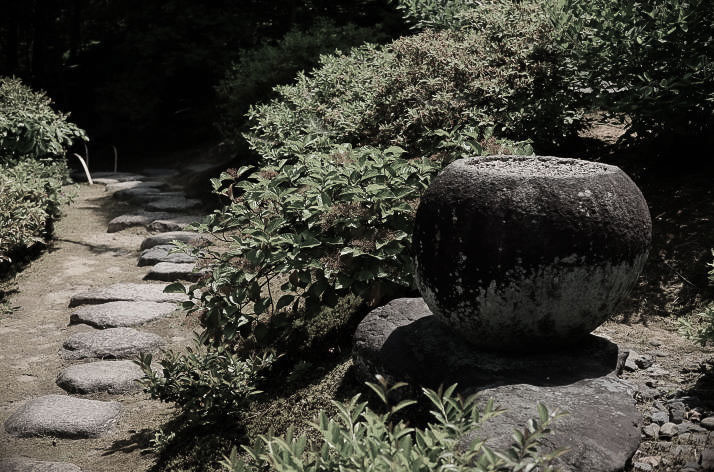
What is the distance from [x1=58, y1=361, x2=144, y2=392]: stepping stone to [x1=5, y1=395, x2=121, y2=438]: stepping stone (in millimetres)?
214

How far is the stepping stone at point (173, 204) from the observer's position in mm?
10547

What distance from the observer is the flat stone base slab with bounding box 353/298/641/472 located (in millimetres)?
3092

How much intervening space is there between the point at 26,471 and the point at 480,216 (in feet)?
9.27

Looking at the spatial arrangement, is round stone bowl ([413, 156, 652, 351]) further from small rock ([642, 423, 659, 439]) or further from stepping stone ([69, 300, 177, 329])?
stepping stone ([69, 300, 177, 329])

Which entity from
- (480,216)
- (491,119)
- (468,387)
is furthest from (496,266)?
(491,119)

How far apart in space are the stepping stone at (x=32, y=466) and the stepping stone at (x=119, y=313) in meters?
2.13

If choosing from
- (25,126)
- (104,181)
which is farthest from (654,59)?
(104,181)

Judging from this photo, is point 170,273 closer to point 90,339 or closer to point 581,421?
point 90,339

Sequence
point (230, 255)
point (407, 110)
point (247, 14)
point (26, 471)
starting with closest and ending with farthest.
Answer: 1. point (26, 471)
2. point (230, 255)
3. point (407, 110)
4. point (247, 14)

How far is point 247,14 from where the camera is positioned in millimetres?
15781

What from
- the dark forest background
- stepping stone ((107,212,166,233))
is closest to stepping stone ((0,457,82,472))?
stepping stone ((107,212,166,233))

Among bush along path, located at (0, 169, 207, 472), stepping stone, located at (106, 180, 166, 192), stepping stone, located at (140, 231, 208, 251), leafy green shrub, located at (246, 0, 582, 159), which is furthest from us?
stepping stone, located at (106, 180, 166, 192)

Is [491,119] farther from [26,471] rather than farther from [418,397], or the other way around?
[26,471]

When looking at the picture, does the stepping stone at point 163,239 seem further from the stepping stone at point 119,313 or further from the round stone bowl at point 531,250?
the round stone bowl at point 531,250
